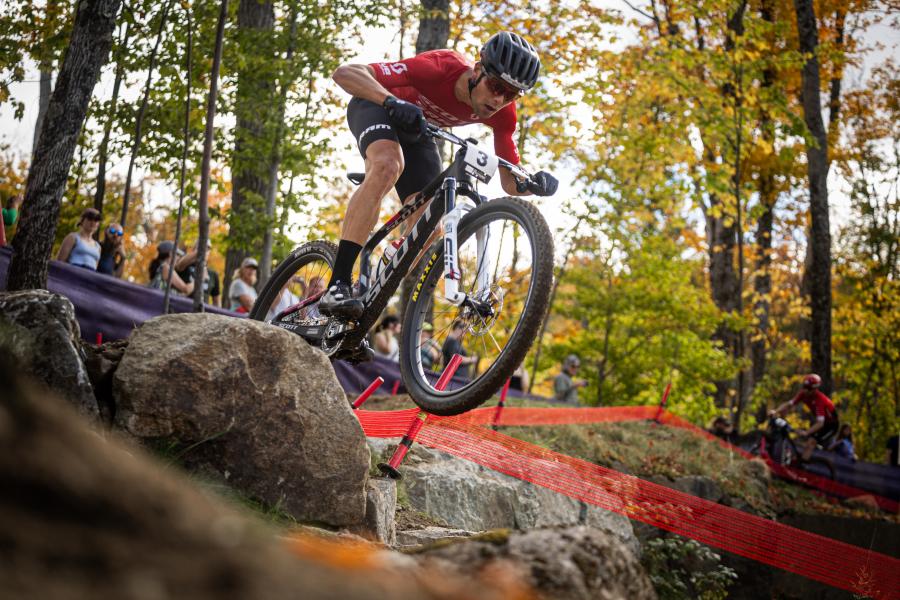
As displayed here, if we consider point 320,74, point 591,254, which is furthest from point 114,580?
point 591,254

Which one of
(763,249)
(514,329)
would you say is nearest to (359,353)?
(514,329)

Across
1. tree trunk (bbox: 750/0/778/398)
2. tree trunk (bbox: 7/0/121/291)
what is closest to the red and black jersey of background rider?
tree trunk (bbox: 7/0/121/291)

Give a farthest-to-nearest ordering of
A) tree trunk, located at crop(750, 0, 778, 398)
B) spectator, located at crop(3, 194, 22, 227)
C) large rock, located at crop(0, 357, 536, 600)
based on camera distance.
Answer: tree trunk, located at crop(750, 0, 778, 398), spectator, located at crop(3, 194, 22, 227), large rock, located at crop(0, 357, 536, 600)

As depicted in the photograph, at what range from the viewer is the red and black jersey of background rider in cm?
454

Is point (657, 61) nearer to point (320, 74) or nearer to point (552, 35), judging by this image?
point (552, 35)

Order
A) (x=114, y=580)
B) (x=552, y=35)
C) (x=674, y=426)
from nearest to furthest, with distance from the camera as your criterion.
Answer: (x=114, y=580), (x=674, y=426), (x=552, y=35)

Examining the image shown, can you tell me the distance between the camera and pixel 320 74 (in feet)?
36.3

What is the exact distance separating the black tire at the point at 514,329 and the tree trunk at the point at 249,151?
634cm

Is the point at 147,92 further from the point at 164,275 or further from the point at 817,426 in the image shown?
the point at 817,426

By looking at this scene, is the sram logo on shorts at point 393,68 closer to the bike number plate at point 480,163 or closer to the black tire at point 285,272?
the bike number plate at point 480,163

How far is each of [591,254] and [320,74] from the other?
6.90 meters

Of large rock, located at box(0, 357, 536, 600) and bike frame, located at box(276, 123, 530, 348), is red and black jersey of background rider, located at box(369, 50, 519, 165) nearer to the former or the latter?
bike frame, located at box(276, 123, 530, 348)

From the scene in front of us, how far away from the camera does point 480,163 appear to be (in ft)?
14.1

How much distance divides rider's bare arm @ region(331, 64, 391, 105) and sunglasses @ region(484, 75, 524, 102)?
1.81 ft
